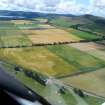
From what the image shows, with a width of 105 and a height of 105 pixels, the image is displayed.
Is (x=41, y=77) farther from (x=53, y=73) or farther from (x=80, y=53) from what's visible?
(x=80, y=53)

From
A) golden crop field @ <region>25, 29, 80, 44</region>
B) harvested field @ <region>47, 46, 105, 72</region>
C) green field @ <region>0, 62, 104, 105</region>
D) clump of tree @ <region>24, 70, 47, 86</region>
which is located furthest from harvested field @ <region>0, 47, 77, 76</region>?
golden crop field @ <region>25, 29, 80, 44</region>

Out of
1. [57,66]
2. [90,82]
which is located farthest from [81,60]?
[90,82]

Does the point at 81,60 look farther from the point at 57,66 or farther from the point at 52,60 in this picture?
Answer: the point at 57,66

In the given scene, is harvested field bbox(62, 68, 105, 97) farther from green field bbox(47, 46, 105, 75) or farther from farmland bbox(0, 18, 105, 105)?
green field bbox(47, 46, 105, 75)

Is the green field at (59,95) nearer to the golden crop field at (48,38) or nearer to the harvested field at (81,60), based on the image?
the harvested field at (81,60)

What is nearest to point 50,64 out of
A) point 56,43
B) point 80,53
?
point 80,53

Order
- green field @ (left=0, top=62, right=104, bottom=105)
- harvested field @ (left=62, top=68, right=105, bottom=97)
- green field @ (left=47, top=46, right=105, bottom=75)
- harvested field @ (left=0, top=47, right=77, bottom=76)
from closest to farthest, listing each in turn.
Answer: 1. green field @ (left=0, top=62, right=104, bottom=105)
2. harvested field @ (left=62, top=68, right=105, bottom=97)
3. harvested field @ (left=0, top=47, right=77, bottom=76)
4. green field @ (left=47, top=46, right=105, bottom=75)

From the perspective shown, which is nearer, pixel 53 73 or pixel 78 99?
pixel 78 99

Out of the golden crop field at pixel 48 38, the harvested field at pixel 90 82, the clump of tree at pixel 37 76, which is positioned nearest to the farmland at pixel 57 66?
the harvested field at pixel 90 82
